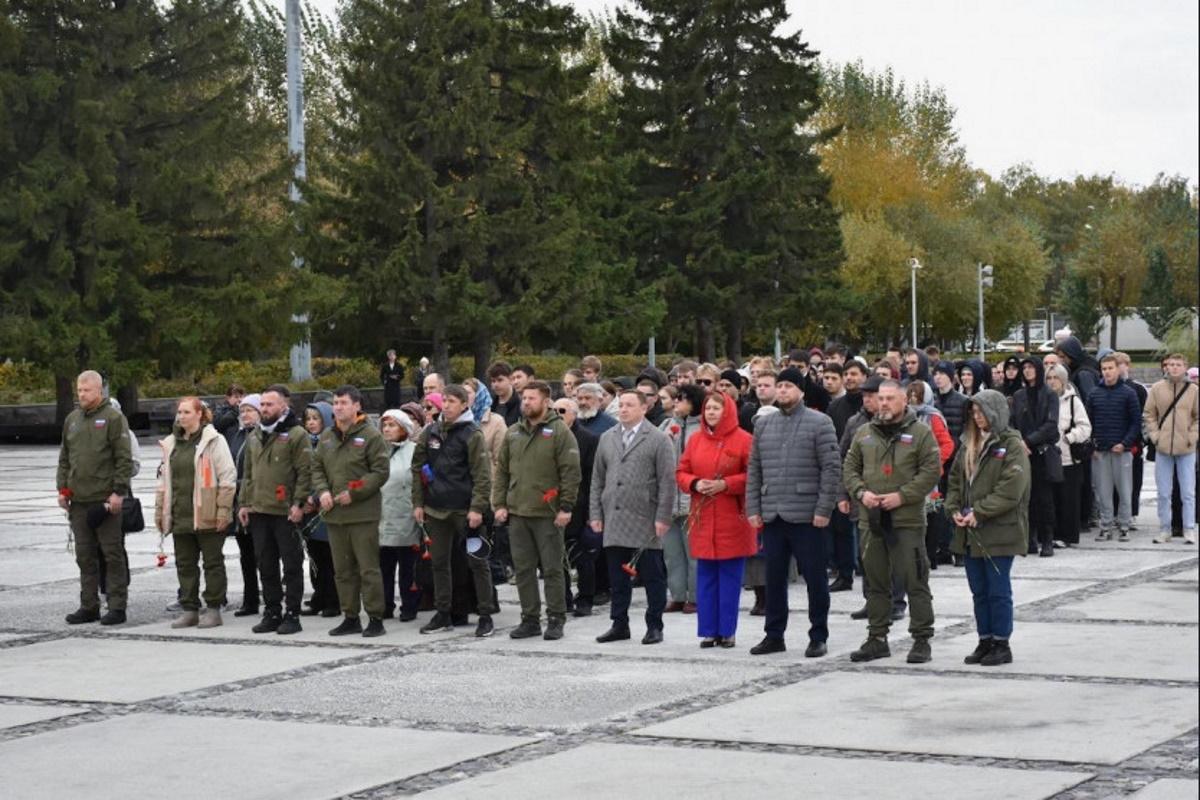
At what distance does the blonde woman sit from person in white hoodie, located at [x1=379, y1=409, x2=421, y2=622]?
3.61ft

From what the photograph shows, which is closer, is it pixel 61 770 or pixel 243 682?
pixel 61 770

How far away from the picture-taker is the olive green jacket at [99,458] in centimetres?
1466

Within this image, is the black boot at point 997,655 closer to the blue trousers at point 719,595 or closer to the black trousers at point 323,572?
the blue trousers at point 719,595

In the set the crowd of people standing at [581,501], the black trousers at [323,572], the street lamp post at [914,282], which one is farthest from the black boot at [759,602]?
the street lamp post at [914,282]

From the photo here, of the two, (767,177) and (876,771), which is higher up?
(767,177)

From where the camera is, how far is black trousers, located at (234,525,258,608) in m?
14.8

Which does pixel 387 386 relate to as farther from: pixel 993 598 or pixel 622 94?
pixel 993 598

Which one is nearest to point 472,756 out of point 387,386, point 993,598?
point 993,598

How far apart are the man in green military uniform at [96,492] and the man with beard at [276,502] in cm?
107

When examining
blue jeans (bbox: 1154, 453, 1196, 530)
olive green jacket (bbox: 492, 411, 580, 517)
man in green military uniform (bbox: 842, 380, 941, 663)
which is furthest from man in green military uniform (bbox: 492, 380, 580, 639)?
blue jeans (bbox: 1154, 453, 1196, 530)

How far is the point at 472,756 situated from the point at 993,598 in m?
3.67

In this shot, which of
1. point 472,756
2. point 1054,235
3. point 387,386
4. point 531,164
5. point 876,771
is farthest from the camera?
point 1054,235

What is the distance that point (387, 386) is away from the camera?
4872cm

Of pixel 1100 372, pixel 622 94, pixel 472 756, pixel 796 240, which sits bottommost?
pixel 472 756
